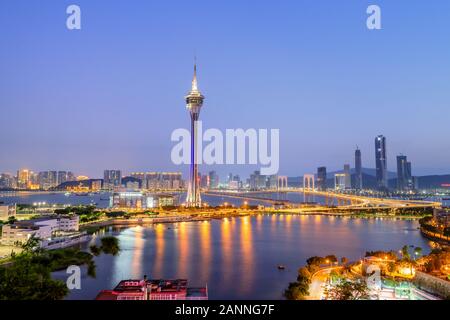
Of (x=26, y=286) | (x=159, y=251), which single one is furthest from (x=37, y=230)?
(x=26, y=286)

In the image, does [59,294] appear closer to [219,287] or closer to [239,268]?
[219,287]

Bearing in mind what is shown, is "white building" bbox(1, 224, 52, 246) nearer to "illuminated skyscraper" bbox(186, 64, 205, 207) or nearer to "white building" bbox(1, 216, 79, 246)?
"white building" bbox(1, 216, 79, 246)

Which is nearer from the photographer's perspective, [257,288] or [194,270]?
[257,288]

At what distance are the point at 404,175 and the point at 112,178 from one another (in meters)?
28.3

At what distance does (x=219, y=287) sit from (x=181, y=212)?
9.86m

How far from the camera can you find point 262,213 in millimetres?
15273

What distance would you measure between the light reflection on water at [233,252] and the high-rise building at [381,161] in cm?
2860

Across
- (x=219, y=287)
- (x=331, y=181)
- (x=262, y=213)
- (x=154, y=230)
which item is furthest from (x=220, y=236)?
(x=331, y=181)

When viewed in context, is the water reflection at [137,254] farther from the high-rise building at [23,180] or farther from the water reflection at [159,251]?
the high-rise building at [23,180]

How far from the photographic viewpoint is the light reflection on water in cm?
448

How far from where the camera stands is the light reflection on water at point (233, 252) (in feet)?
14.7

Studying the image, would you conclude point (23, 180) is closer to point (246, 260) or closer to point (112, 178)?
point (112, 178)
